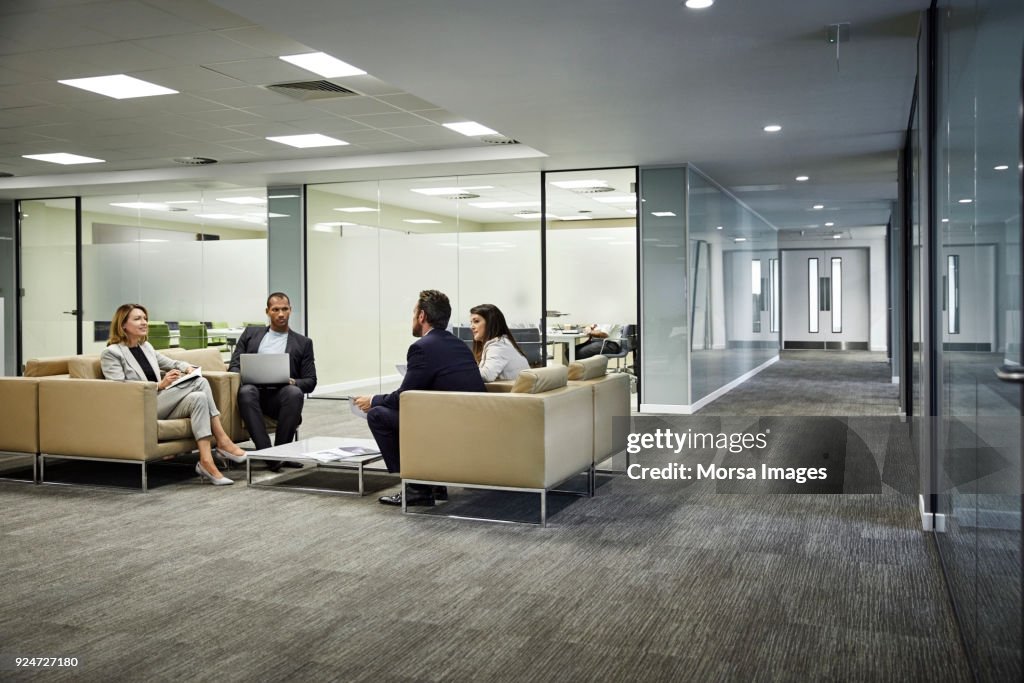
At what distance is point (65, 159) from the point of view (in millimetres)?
9891

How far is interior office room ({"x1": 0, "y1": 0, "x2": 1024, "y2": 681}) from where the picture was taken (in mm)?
2924

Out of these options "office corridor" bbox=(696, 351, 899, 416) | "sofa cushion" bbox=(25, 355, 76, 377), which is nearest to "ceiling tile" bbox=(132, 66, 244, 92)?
"sofa cushion" bbox=(25, 355, 76, 377)

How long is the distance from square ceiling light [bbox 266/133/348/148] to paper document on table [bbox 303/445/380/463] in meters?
3.87

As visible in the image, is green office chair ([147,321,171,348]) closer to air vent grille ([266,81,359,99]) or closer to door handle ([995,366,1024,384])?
air vent grille ([266,81,359,99])

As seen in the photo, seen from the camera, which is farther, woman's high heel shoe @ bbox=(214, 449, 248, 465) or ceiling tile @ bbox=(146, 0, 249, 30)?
woman's high heel shoe @ bbox=(214, 449, 248, 465)

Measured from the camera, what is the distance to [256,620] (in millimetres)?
3287

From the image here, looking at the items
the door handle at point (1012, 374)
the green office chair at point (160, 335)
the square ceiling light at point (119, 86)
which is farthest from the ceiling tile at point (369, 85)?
the green office chair at point (160, 335)

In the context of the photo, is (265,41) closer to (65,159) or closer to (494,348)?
(494,348)

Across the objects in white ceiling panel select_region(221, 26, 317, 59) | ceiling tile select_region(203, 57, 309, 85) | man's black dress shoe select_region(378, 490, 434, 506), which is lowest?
man's black dress shoe select_region(378, 490, 434, 506)

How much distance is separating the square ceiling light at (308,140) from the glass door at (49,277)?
17.7 feet

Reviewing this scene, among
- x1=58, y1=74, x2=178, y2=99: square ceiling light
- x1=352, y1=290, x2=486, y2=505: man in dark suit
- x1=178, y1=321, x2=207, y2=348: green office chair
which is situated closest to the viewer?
x1=352, y1=290, x2=486, y2=505: man in dark suit

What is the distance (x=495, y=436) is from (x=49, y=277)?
34.5ft

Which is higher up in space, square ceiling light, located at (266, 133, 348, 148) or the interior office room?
square ceiling light, located at (266, 133, 348, 148)

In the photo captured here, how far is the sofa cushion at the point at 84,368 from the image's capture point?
6.07 meters
